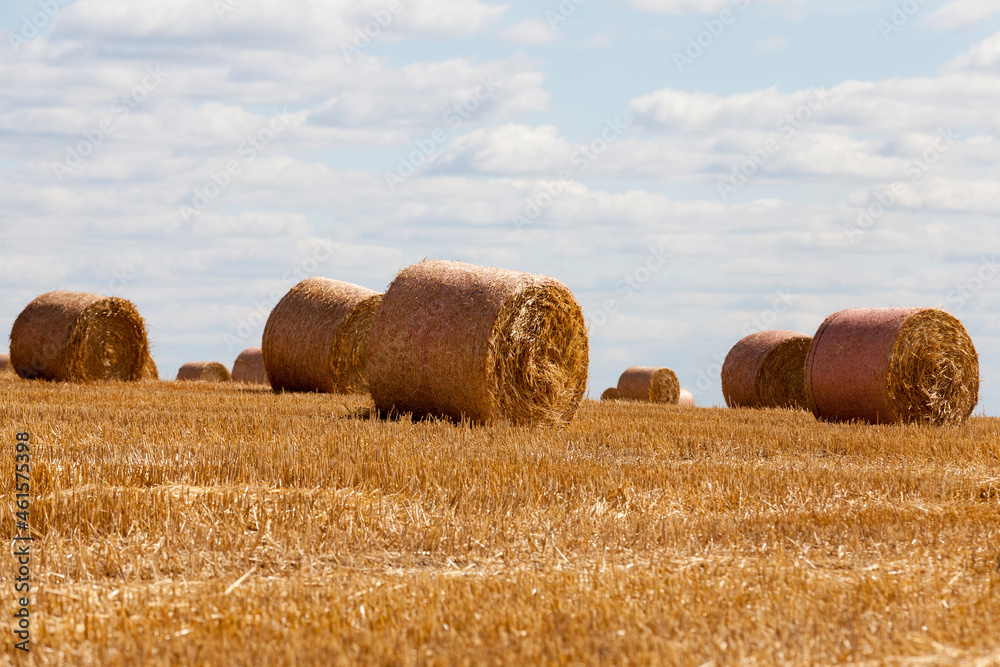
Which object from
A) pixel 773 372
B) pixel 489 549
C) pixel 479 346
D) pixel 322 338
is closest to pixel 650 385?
pixel 773 372

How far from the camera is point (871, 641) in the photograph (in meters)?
4.21

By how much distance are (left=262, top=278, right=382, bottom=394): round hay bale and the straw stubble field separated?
6849 millimetres

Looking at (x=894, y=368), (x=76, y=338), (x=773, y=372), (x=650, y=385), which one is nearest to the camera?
(x=894, y=368)

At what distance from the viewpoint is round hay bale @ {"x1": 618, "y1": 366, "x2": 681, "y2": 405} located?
26062 mm

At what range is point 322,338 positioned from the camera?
56.0 ft

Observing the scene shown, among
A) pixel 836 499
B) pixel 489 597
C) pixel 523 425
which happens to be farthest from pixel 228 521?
pixel 523 425

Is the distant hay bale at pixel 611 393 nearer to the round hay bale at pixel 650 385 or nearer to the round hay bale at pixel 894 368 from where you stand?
the round hay bale at pixel 650 385

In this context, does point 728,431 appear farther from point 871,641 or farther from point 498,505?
point 871,641

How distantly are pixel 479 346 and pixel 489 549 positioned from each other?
5.42 metres

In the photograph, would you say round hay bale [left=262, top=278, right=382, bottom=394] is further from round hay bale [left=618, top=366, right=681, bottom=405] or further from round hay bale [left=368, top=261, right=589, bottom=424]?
round hay bale [left=618, top=366, right=681, bottom=405]

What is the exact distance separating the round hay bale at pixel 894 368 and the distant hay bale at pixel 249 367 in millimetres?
16714

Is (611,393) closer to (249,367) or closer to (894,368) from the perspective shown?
(249,367)

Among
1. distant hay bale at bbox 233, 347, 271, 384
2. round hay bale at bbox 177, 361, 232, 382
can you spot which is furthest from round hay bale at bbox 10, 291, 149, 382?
round hay bale at bbox 177, 361, 232, 382

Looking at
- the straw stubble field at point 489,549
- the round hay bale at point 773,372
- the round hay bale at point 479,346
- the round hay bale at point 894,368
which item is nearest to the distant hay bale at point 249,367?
the round hay bale at point 773,372
